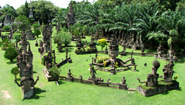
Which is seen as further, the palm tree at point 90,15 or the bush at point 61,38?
the palm tree at point 90,15

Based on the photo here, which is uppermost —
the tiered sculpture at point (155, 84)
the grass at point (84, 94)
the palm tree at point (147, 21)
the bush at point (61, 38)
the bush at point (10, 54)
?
the palm tree at point (147, 21)

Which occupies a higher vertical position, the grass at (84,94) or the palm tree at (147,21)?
the palm tree at (147,21)

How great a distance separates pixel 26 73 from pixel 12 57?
46.9ft

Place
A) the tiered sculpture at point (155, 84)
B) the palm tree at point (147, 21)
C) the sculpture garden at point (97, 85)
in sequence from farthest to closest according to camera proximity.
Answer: the palm tree at point (147, 21) → the tiered sculpture at point (155, 84) → the sculpture garden at point (97, 85)

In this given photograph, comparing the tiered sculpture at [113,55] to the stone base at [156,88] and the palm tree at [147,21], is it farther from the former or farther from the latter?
the palm tree at [147,21]

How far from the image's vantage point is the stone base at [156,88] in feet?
58.9

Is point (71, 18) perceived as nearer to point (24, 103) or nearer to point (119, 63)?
point (119, 63)

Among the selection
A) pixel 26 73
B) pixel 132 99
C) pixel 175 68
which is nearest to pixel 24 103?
pixel 26 73

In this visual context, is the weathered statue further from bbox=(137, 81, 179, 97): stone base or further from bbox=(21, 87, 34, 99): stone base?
bbox=(21, 87, 34, 99): stone base

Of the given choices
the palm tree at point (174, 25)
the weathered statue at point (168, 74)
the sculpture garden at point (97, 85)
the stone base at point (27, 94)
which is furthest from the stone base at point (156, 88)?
the palm tree at point (174, 25)

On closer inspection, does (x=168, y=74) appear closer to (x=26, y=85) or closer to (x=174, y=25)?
(x=26, y=85)

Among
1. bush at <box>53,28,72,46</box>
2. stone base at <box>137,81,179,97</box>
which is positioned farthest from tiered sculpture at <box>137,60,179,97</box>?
bush at <box>53,28,72,46</box>

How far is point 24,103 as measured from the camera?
16.9 m

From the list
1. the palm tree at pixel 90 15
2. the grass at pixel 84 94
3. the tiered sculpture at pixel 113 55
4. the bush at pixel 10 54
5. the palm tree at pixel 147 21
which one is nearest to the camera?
the grass at pixel 84 94
